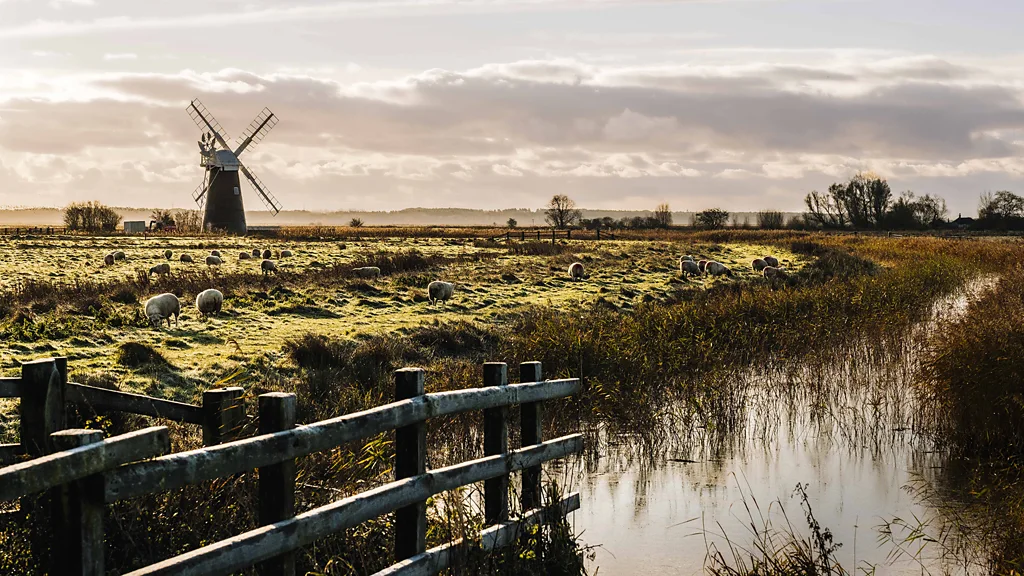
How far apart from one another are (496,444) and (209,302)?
16.5m

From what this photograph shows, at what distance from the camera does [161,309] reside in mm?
19750

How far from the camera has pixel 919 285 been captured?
27.2m

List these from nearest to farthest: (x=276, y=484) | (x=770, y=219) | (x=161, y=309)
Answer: (x=276, y=484) → (x=161, y=309) → (x=770, y=219)

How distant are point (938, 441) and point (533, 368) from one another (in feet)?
22.9

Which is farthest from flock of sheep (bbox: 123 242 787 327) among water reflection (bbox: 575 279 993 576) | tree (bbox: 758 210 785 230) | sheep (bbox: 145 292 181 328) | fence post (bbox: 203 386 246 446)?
tree (bbox: 758 210 785 230)

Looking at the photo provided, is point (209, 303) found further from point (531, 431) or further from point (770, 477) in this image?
point (531, 431)

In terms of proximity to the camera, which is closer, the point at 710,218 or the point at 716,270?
the point at 716,270

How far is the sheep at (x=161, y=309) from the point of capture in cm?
1955

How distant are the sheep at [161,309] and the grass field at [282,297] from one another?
0.29m

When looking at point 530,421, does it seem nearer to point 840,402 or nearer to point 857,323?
point 840,402

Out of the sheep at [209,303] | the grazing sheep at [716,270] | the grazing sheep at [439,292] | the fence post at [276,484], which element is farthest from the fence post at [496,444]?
the grazing sheep at [716,270]

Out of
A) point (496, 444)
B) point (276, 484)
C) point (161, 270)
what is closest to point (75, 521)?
point (276, 484)

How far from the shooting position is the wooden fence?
11.9 feet

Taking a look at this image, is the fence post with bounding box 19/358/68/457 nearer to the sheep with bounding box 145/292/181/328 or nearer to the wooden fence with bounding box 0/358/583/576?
the wooden fence with bounding box 0/358/583/576
